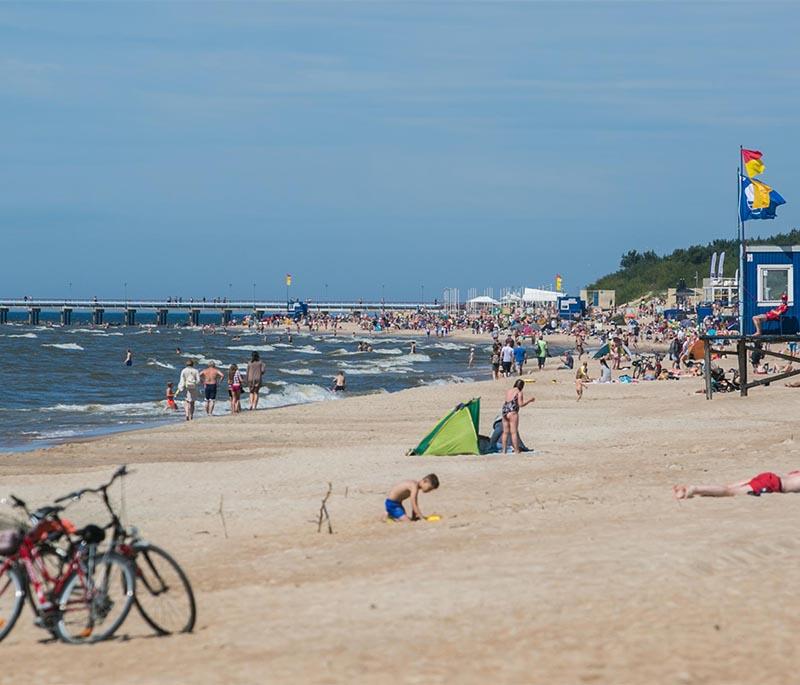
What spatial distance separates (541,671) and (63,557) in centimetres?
273

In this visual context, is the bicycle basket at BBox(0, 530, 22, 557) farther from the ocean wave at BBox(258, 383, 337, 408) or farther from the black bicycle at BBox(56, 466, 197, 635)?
the ocean wave at BBox(258, 383, 337, 408)

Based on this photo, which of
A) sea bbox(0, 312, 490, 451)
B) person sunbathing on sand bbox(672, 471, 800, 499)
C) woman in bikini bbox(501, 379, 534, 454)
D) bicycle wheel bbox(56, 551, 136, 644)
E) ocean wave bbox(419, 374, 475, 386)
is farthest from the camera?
ocean wave bbox(419, 374, 475, 386)

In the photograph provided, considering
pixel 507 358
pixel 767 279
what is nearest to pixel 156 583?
pixel 767 279

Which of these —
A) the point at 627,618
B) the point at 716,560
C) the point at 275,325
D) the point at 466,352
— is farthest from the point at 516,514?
the point at 275,325

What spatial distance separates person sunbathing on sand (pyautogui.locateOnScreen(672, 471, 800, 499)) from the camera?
12.1 m

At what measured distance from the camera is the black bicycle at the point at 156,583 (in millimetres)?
7293

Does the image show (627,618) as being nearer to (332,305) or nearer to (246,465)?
(246,465)

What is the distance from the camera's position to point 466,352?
7238 cm

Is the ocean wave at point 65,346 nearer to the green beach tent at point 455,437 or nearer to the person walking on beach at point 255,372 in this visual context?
the person walking on beach at point 255,372

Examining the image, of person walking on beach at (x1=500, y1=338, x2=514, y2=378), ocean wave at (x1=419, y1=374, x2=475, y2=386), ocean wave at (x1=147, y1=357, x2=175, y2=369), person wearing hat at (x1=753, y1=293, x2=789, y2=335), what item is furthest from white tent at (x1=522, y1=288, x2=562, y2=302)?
person wearing hat at (x1=753, y1=293, x2=789, y2=335)

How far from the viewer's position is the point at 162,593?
7477mm

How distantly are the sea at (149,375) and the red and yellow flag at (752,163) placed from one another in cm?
988

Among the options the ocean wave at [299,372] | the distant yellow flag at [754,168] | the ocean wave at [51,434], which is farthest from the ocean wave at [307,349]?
the distant yellow flag at [754,168]

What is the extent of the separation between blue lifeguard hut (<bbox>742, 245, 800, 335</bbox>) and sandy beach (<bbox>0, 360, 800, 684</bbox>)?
704cm
